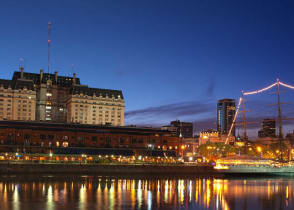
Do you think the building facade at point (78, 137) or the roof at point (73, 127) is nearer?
the building facade at point (78, 137)

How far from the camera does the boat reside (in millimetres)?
131625

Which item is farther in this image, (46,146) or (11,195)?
(46,146)

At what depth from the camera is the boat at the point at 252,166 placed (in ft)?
432

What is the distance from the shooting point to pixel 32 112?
198 meters

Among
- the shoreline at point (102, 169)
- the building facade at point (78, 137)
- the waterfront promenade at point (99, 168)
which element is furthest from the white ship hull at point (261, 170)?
the building facade at point (78, 137)

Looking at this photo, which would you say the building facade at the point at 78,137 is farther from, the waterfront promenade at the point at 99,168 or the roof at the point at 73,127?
the waterfront promenade at the point at 99,168

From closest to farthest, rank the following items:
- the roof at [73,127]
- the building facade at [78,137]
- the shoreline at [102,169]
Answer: the shoreline at [102,169]
the building facade at [78,137]
the roof at [73,127]

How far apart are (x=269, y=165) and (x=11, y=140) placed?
287 feet

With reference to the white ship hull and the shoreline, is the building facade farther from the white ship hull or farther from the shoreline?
the white ship hull

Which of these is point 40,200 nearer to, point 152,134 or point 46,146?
point 46,146

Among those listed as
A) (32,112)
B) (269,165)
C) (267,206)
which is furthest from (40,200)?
(32,112)

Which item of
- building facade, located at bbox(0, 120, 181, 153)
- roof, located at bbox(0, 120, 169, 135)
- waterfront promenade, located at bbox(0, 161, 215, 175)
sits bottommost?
waterfront promenade, located at bbox(0, 161, 215, 175)

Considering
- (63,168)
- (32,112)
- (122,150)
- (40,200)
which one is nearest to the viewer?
A: (40,200)

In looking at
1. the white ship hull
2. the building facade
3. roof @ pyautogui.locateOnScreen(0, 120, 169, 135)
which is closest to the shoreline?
the white ship hull
